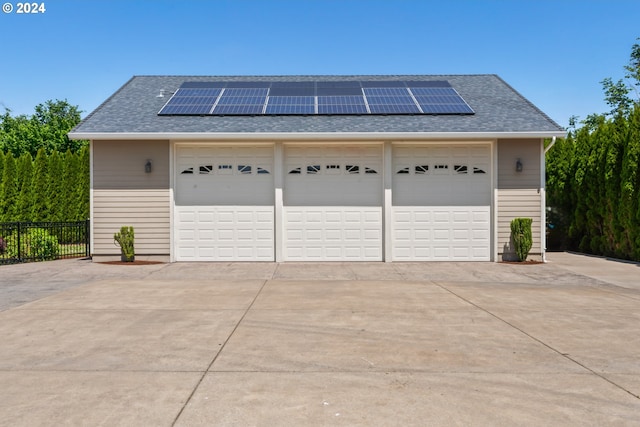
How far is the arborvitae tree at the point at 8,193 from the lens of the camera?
19109 millimetres

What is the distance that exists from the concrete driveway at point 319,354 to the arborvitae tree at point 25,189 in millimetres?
Answer: 12005

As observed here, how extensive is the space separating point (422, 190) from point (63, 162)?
15.1 metres

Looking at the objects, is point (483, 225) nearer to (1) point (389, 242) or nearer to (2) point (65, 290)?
(1) point (389, 242)

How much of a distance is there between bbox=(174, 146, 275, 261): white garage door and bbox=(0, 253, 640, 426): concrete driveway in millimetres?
3497

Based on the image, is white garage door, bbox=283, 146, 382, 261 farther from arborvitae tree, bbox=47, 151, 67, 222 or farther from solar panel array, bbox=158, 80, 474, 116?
arborvitae tree, bbox=47, 151, 67, 222

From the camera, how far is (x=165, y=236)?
12.1 metres

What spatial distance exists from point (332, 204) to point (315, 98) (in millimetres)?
3551

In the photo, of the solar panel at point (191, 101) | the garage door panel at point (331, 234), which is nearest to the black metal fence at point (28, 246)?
the solar panel at point (191, 101)

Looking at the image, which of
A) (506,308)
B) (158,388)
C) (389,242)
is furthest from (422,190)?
(158,388)

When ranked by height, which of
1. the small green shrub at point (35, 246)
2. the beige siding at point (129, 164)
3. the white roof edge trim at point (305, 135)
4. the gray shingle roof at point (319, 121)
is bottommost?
the small green shrub at point (35, 246)

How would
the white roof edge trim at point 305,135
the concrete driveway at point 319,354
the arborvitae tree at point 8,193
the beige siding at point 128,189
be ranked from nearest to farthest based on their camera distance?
the concrete driveway at point 319,354
the white roof edge trim at point 305,135
the beige siding at point 128,189
the arborvitae tree at point 8,193

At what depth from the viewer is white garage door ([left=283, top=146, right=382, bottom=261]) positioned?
12.2 meters

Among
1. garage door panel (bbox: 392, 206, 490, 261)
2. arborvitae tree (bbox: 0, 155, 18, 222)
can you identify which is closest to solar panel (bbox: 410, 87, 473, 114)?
garage door panel (bbox: 392, 206, 490, 261)

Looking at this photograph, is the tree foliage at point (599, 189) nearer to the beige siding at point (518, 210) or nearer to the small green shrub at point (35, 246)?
the beige siding at point (518, 210)
